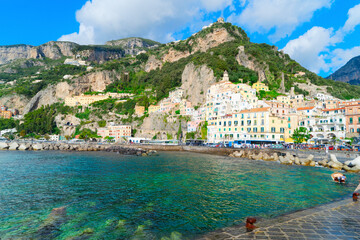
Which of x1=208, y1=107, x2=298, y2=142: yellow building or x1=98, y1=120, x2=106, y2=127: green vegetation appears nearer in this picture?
x1=208, y1=107, x2=298, y2=142: yellow building

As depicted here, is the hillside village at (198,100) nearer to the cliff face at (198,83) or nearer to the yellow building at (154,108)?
the yellow building at (154,108)

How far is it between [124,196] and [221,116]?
5338cm

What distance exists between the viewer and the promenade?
7.80m

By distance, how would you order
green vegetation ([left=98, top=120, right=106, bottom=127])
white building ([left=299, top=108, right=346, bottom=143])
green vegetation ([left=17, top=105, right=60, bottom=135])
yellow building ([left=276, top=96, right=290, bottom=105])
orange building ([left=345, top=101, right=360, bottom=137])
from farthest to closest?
green vegetation ([left=17, top=105, right=60, bottom=135])
green vegetation ([left=98, top=120, right=106, bottom=127])
yellow building ([left=276, top=96, right=290, bottom=105])
white building ([left=299, top=108, right=346, bottom=143])
orange building ([left=345, top=101, right=360, bottom=137])

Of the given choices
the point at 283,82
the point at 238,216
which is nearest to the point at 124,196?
the point at 238,216

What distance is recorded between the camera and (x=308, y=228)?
8477mm

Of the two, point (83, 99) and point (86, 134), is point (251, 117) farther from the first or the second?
point (83, 99)

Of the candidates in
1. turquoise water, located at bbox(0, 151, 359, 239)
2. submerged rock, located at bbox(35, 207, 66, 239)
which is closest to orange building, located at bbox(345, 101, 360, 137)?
turquoise water, located at bbox(0, 151, 359, 239)

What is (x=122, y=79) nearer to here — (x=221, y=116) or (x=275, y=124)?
(x=221, y=116)

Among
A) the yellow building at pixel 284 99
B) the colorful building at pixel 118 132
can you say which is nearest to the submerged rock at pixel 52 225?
the yellow building at pixel 284 99

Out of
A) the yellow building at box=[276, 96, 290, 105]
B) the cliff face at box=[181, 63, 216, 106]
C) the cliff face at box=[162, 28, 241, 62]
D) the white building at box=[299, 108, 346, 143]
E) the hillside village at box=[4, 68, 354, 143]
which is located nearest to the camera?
the white building at box=[299, 108, 346, 143]

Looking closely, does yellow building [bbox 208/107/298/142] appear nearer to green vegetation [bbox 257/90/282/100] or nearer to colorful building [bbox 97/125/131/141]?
green vegetation [bbox 257/90/282/100]

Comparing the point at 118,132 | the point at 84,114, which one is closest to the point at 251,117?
the point at 118,132

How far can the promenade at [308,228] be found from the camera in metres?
7.80
